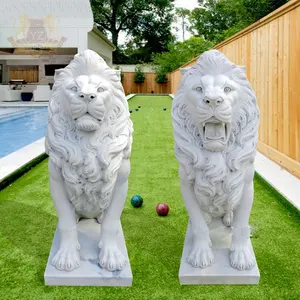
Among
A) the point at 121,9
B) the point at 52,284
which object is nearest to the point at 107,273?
the point at 52,284

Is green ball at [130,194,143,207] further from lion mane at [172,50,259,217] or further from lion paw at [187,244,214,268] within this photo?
lion mane at [172,50,259,217]

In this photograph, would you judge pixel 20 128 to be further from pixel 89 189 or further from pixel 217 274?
pixel 217 274

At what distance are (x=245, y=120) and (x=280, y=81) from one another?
355 centimetres

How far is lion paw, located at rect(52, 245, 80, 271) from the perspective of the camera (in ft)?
7.77

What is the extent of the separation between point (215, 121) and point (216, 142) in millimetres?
127

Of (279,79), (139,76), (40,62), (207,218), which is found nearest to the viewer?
(207,218)

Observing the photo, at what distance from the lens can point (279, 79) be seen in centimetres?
554

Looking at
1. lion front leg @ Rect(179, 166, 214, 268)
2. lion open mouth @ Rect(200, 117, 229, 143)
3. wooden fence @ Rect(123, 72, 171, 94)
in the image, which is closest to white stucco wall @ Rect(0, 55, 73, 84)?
wooden fence @ Rect(123, 72, 171, 94)

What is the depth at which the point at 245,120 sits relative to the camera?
224 cm

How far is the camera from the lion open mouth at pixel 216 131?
2191 mm

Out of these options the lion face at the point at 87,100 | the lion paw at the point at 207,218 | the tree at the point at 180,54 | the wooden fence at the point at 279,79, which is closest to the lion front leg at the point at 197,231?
the lion paw at the point at 207,218

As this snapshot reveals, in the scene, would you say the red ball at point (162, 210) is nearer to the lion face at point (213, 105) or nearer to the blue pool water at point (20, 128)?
the lion face at point (213, 105)

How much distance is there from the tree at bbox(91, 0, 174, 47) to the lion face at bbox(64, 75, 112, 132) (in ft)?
118

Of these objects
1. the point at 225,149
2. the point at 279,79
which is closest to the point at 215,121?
the point at 225,149
